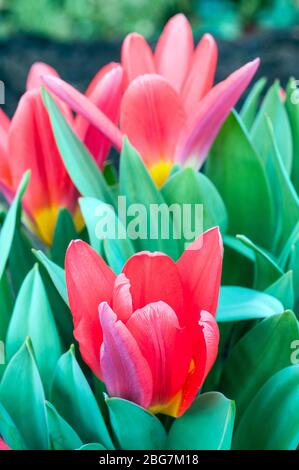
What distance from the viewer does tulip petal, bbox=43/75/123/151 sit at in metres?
0.61

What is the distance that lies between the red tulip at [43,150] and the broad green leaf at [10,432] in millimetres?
169

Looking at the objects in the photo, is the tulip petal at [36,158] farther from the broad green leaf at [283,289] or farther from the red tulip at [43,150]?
the broad green leaf at [283,289]

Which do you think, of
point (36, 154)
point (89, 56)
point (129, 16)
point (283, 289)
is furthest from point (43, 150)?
point (129, 16)

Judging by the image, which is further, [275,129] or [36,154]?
[275,129]

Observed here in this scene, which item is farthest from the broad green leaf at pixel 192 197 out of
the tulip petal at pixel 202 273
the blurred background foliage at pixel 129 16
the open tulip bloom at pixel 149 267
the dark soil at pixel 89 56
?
the blurred background foliage at pixel 129 16

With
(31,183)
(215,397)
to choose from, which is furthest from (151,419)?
(31,183)

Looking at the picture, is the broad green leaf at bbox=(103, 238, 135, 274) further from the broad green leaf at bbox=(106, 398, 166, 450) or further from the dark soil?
the dark soil

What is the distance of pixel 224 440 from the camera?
1.76 feet

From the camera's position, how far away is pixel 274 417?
0.58 metres

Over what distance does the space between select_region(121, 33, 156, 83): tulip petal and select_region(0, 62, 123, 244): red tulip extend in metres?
0.02

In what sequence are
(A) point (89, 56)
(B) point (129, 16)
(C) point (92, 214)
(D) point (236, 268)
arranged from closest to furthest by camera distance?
(C) point (92, 214) → (D) point (236, 268) → (A) point (89, 56) → (B) point (129, 16)

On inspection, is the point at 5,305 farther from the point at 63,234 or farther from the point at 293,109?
the point at 293,109

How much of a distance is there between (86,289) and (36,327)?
99mm
